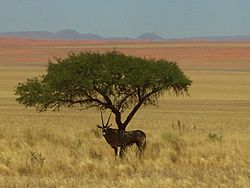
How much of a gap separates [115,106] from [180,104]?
108 ft

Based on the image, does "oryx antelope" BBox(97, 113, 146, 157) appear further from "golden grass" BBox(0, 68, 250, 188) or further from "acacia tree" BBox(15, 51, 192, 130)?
"acacia tree" BBox(15, 51, 192, 130)

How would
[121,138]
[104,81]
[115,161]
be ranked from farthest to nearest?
[104,81] → [121,138] → [115,161]

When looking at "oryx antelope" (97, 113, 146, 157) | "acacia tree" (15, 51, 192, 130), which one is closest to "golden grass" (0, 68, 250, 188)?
"oryx antelope" (97, 113, 146, 157)

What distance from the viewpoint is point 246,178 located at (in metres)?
11.0

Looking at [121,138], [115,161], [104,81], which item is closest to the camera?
[115,161]

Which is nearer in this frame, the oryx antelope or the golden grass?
the golden grass

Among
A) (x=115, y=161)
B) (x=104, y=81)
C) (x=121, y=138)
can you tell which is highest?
(x=104, y=81)

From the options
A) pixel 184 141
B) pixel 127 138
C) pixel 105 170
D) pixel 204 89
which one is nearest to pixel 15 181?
pixel 105 170

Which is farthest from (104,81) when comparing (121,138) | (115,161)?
(115,161)

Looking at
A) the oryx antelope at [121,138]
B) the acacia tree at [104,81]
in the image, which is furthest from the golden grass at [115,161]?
the acacia tree at [104,81]

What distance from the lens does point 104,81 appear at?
57.0 feet

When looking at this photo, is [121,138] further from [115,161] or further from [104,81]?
[104,81]

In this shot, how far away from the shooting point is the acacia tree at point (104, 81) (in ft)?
57.4

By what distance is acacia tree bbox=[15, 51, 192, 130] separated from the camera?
1750cm
